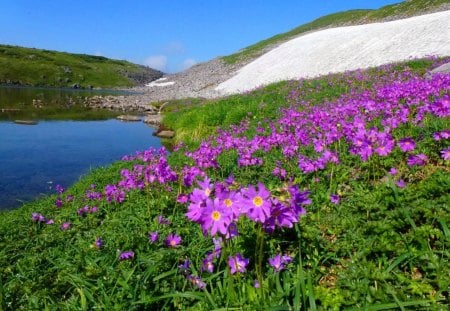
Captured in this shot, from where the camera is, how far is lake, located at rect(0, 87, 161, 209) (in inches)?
570

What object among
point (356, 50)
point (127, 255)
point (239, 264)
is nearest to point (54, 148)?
point (127, 255)

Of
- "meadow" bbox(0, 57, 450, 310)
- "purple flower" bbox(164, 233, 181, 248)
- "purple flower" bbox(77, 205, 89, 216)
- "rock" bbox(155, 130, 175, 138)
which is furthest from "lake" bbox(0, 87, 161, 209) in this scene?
"purple flower" bbox(164, 233, 181, 248)

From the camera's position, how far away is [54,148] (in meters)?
21.4

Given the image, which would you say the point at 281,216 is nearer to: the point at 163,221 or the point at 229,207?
the point at 229,207

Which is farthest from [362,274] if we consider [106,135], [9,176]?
[106,135]

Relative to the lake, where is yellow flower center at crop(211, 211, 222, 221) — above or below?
above

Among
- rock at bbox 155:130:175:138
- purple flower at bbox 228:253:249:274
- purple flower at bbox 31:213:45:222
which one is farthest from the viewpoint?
rock at bbox 155:130:175:138

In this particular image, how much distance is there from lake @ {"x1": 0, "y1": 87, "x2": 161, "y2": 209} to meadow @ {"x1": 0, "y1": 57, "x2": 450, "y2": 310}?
21.9 feet

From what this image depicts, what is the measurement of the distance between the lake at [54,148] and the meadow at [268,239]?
6672 millimetres

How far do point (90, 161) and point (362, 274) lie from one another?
1717cm

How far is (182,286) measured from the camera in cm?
396

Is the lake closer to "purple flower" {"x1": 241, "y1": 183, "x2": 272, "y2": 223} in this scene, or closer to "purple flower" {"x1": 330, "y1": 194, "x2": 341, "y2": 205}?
"purple flower" {"x1": 330, "y1": 194, "x2": 341, "y2": 205}

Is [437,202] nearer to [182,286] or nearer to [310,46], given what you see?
[182,286]

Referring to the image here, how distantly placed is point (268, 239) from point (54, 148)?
Result: 782 inches
